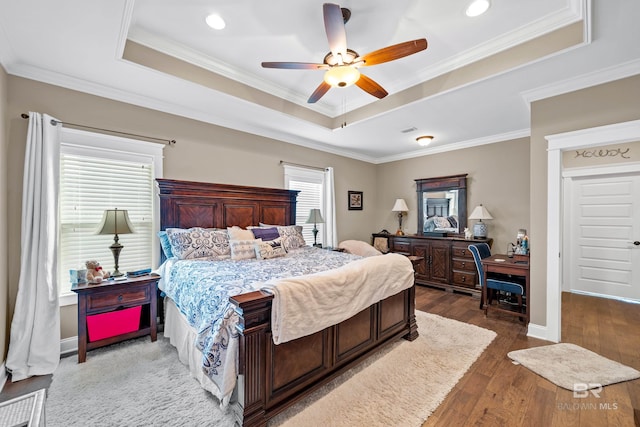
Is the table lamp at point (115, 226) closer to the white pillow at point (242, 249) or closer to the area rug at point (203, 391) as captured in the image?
the area rug at point (203, 391)

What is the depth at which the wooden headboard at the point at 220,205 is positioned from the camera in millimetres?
3387

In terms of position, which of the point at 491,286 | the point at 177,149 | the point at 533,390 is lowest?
the point at 533,390

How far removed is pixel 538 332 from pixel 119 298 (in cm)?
457

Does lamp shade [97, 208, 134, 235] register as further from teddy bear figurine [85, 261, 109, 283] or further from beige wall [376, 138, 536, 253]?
beige wall [376, 138, 536, 253]

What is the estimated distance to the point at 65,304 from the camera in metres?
2.77

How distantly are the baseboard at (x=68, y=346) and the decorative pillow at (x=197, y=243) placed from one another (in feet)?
4.16

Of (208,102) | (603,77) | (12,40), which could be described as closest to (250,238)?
(208,102)

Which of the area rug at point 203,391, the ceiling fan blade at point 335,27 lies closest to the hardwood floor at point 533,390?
the area rug at point 203,391

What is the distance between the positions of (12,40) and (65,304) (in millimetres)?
2431

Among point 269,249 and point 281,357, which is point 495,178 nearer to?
point 269,249

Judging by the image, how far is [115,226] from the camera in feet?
9.04

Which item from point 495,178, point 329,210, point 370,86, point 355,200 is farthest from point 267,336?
point 495,178

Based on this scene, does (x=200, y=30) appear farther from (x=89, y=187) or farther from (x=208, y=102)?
(x=89, y=187)

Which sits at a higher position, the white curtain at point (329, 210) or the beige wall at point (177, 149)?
the beige wall at point (177, 149)
